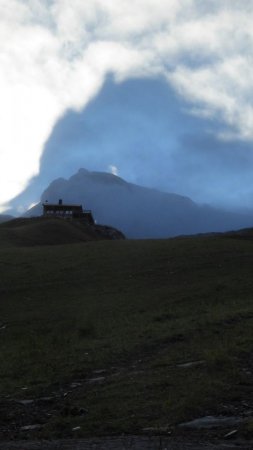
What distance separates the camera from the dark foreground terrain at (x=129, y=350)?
25.4 feet

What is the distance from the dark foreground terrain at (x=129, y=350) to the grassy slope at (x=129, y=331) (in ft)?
0.14

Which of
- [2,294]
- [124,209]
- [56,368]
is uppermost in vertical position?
[124,209]

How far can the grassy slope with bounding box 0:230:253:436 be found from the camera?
8.89 meters

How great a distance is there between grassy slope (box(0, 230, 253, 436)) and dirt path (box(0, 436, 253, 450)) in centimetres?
53

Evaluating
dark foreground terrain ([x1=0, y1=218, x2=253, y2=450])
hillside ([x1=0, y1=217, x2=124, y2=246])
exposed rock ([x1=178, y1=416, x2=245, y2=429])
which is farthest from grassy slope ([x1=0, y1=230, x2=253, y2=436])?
A: hillside ([x1=0, y1=217, x2=124, y2=246])

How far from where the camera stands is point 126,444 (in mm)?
6863

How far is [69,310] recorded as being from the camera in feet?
72.2

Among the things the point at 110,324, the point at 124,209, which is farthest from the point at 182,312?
the point at 124,209

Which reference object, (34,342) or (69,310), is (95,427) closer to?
(34,342)

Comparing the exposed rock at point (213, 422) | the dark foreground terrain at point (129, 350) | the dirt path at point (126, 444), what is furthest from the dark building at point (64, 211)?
the dirt path at point (126, 444)

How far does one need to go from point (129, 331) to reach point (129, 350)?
281cm

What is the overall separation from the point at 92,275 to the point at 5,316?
817 centimetres

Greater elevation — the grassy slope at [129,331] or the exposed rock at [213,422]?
the grassy slope at [129,331]

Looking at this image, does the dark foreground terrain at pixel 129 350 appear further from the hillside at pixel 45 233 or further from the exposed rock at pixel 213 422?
the hillside at pixel 45 233
